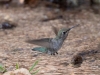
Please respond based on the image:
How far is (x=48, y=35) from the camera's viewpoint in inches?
208

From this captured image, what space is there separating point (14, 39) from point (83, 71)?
158cm

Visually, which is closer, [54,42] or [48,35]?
[54,42]

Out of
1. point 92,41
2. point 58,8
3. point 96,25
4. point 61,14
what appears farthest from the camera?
point 58,8

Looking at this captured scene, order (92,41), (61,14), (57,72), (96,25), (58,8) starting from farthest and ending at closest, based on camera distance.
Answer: (58,8) → (61,14) → (96,25) → (92,41) → (57,72)

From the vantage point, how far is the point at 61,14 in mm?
6496

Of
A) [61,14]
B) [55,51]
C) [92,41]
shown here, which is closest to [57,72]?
[55,51]

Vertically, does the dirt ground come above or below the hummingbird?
below

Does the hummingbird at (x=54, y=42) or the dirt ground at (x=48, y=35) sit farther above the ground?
the hummingbird at (x=54, y=42)

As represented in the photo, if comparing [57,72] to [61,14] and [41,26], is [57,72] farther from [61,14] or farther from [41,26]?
[61,14]

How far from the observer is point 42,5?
7.10 meters

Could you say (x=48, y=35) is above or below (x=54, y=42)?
below

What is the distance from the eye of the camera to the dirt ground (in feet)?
12.9

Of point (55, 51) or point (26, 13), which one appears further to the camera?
point (26, 13)

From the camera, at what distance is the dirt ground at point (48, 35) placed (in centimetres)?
392
